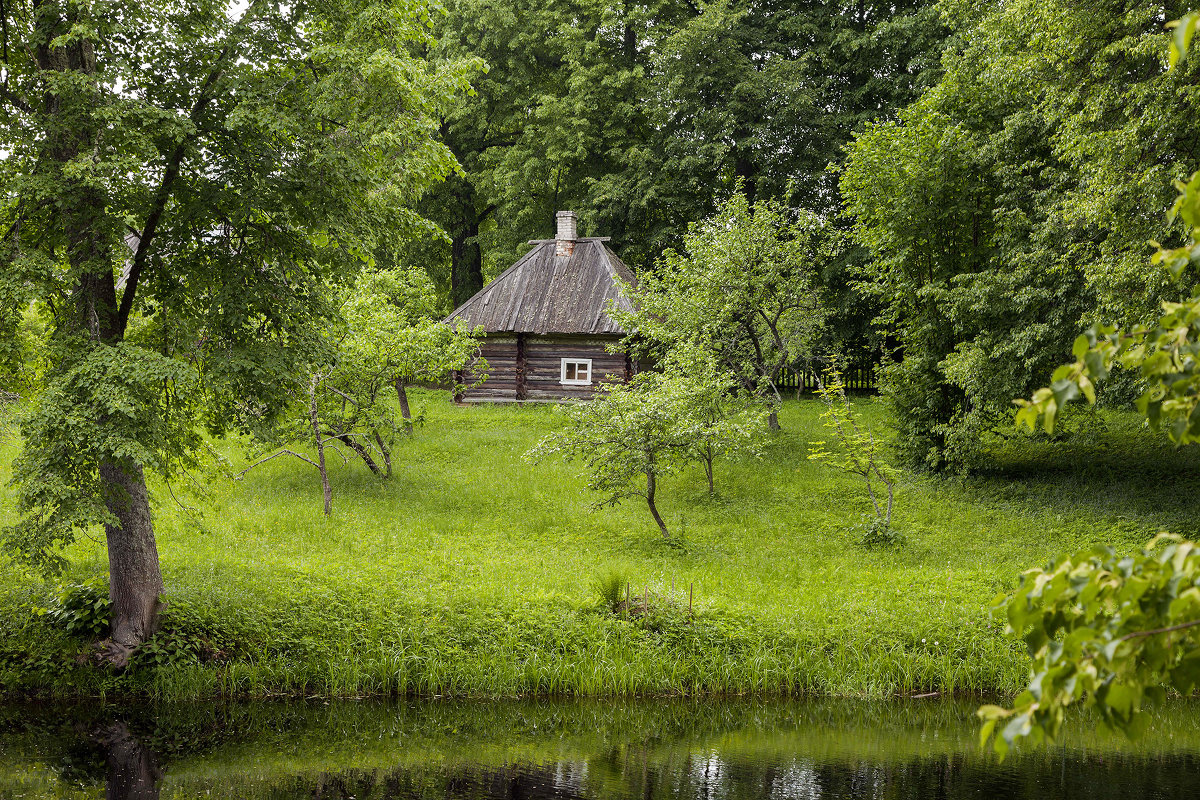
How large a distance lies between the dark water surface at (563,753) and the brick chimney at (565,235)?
828 inches

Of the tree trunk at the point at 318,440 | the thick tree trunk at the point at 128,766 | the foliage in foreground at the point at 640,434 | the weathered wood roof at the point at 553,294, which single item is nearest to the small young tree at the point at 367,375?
the tree trunk at the point at 318,440

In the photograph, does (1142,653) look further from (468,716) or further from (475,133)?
(475,133)

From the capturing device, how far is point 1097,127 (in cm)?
1488

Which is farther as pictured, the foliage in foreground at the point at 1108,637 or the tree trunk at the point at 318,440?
the tree trunk at the point at 318,440

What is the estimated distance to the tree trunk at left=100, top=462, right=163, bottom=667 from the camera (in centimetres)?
1075

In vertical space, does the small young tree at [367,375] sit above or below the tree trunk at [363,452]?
above

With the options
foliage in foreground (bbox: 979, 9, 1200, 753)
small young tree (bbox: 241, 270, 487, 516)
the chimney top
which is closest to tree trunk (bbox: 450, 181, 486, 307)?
the chimney top

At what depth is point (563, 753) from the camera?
967 cm

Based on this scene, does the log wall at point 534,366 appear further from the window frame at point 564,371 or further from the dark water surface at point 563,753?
the dark water surface at point 563,753

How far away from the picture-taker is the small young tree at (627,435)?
1581 cm

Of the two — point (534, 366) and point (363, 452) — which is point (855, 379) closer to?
point (534, 366)

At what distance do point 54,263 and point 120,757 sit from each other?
5.14 meters

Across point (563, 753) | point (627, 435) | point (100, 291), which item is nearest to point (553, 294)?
point (627, 435)

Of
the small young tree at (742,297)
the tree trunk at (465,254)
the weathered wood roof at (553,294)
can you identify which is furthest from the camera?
the tree trunk at (465,254)
